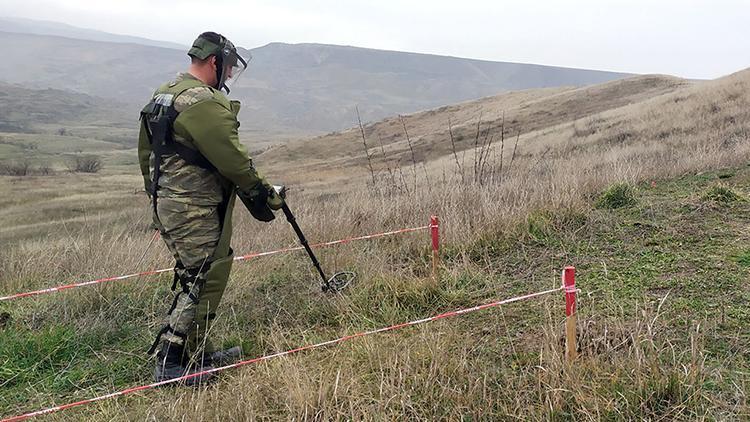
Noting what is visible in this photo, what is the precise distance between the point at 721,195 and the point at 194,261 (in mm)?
5063

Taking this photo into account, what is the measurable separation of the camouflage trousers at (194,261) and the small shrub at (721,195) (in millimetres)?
4774

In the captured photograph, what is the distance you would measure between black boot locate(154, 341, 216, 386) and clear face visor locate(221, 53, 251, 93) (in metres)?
1.67

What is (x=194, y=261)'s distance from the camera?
10.3ft

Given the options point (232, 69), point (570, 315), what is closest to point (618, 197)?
point (570, 315)

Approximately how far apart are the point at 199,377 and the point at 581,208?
13.3 feet

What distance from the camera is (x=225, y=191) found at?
128 inches

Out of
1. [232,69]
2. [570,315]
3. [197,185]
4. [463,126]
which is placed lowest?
[463,126]

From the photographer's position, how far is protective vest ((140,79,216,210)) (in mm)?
2955

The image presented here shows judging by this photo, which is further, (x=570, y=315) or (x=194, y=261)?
(x=194, y=261)

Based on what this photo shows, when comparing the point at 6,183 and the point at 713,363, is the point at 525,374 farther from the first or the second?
the point at 6,183

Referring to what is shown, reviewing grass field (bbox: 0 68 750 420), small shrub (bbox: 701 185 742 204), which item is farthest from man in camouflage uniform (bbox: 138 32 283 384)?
small shrub (bbox: 701 185 742 204)

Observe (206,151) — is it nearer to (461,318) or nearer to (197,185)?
(197,185)

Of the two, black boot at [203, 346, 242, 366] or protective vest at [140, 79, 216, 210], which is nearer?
protective vest at [140, 79, 216, 210]

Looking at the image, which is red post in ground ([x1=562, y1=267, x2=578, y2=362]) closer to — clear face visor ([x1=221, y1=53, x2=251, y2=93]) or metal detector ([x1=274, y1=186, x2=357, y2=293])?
metal detector ([x1=274, y1=186, x2=357, y2=293])
